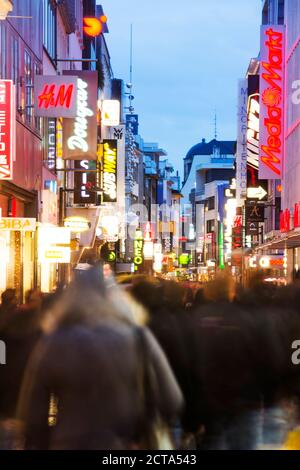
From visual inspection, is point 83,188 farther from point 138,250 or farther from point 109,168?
point 138,250

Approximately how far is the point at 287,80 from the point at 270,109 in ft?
5.65

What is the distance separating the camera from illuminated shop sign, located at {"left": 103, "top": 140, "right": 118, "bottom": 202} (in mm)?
54000

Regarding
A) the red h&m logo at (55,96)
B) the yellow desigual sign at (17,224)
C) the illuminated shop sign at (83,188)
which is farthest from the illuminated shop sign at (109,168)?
the yellow desigual sign at (17,224)

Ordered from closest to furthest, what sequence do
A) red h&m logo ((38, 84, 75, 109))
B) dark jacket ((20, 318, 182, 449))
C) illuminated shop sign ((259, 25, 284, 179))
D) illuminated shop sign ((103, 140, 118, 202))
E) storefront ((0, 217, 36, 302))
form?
dark jacket ((20, 318, 182, 449)) → storefront ((0, 217, 36, 302)) → red h&m logo ((38, 84, 75, 109)) → illuminated shop sign ((259, 25, 284, 179)) → illuminated shop sign ((103, 140, 118, 202))

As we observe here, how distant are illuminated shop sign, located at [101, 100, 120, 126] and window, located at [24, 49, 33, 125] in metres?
32.8

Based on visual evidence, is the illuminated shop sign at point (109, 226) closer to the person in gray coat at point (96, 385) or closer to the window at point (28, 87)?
the window at point (28, 87)

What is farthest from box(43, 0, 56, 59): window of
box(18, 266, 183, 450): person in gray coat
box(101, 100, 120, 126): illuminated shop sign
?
box(18, 266, 183, 450): person in gray coat

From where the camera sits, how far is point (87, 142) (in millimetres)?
35188

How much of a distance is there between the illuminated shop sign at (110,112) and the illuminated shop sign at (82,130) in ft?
86.1

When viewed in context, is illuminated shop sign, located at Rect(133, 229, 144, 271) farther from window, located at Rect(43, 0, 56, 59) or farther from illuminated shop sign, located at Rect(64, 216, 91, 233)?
illuminated shop sign, located at Rect(64, 216, 91, 233)

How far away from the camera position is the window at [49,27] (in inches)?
1326

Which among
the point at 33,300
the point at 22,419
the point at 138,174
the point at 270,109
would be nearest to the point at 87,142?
the point at 270,109

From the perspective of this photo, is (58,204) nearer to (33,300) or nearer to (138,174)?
(33,300)

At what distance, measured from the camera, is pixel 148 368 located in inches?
238
